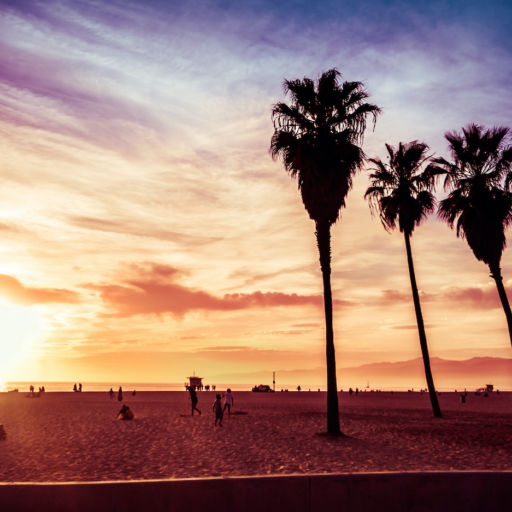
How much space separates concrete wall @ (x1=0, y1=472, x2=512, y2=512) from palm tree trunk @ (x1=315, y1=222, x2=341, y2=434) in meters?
18.0

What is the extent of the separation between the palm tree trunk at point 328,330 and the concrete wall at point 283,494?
709 inches

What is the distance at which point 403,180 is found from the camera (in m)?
37.3

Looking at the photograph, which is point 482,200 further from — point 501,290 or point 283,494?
point 283,494

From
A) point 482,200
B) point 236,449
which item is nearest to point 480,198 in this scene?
point 482,200

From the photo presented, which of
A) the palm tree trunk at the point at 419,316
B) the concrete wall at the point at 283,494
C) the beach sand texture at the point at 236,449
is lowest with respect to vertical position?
the beach sand texture at the point at 236,449

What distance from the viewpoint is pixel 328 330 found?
2506 centimetres

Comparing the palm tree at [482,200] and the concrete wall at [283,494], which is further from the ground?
the palm tree at [482,200]

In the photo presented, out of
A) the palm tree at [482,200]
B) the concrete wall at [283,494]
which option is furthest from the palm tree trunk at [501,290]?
the concrete wall at [283,494]

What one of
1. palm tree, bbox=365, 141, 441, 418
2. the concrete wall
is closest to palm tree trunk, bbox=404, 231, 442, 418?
palm tree, bbox=365, 141, 441, 418

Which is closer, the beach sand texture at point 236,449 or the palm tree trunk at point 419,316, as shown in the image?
the beach sand texture at point 236,449

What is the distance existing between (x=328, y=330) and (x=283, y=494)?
63.4ft

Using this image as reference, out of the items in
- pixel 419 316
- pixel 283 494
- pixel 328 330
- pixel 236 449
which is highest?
pixel 419 316

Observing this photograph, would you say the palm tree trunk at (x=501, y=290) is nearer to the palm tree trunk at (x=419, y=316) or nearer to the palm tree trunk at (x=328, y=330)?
the palm tree trunk at (x=419, y=316)

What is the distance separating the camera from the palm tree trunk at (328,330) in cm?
2484
